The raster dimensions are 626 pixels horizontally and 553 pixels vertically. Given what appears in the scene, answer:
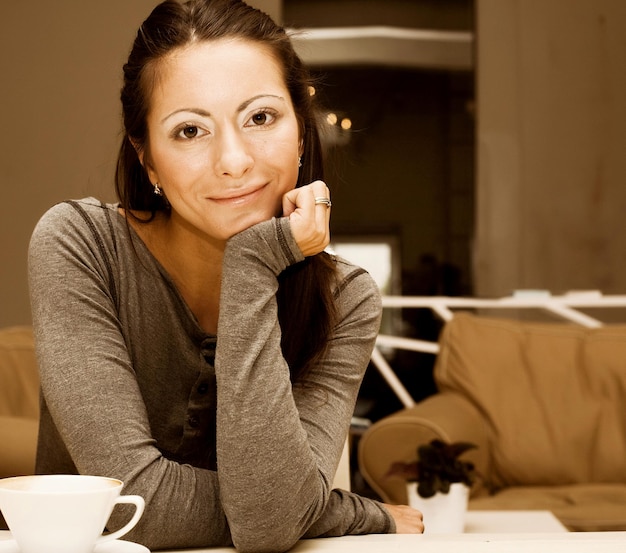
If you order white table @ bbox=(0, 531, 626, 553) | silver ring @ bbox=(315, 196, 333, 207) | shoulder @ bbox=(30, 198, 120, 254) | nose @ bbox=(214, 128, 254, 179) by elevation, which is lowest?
white table @ bbox=(0, 531, 626, 553)

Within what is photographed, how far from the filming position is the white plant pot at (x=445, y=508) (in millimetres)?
1938

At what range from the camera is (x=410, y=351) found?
409 centimetres

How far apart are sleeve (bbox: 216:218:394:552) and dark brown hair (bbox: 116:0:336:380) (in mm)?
150

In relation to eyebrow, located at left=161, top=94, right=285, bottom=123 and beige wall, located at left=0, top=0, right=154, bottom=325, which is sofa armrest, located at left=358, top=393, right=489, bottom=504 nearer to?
eyebrow, located at left=161, top=94, right=285, bottom=123

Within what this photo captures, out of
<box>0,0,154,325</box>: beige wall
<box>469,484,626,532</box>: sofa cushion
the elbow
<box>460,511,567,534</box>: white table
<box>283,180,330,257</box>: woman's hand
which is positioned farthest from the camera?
<box>0,0,154,325</box>: beige wall

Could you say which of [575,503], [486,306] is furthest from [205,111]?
[486,306]

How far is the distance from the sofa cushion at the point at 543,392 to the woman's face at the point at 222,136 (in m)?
2.15

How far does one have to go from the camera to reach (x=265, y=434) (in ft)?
3.14

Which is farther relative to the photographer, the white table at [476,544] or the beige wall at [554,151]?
the beige wall at [554,151]

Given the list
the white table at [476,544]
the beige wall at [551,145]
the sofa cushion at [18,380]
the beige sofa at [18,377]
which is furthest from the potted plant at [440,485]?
the beige wall at [551,145]

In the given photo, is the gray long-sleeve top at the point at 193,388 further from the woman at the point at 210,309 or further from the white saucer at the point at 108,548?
the white saucer at the point at 108,548

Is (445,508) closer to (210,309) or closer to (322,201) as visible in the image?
(210,309)

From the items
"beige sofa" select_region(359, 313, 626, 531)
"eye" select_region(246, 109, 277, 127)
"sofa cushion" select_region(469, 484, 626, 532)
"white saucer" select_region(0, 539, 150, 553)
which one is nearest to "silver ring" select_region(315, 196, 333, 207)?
"eye" select_region(246, 109, 277, 127)

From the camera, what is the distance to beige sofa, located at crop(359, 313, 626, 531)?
9.28ft
